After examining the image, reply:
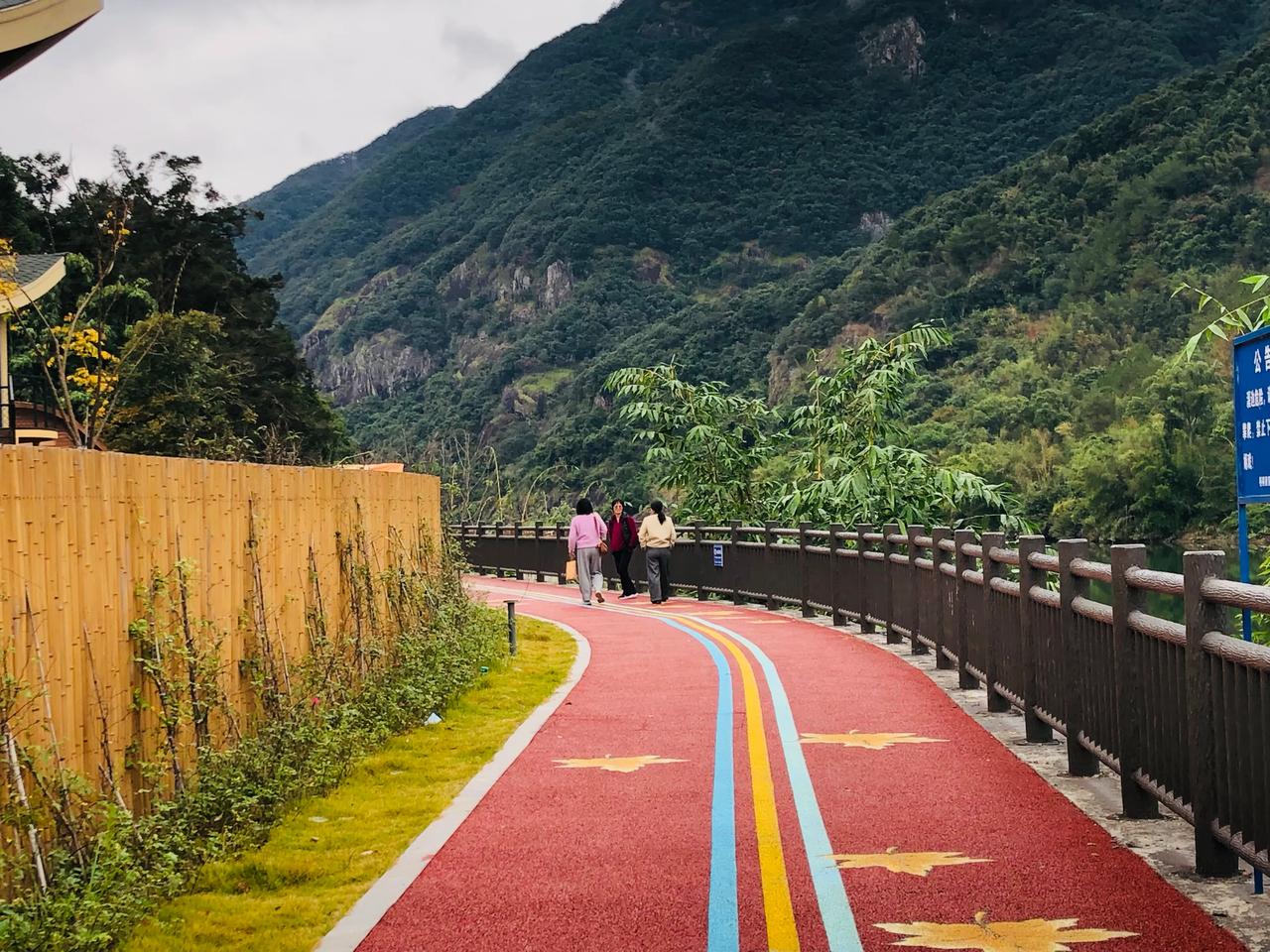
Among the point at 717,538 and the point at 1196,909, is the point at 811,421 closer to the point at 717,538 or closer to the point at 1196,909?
the point at 717,538

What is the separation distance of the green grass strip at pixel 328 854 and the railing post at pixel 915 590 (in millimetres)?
5282

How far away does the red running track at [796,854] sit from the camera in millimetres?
6078

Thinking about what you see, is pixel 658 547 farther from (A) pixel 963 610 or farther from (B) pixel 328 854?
(B) pixel 328 854

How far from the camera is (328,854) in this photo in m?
7.67

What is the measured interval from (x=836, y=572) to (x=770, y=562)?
3595 mm

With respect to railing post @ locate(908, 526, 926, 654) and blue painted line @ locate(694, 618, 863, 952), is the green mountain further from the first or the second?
blue painted line @ locate(694, 618, 863, 952)

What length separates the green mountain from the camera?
392ft

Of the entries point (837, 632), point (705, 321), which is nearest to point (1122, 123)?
point (705, 321)

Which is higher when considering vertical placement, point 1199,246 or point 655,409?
point 1199,246

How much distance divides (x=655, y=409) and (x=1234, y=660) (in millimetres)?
24002

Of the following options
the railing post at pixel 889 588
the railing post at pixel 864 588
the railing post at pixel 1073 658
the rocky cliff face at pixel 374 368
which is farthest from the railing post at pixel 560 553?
the rocky cliff face at pixel 374 368

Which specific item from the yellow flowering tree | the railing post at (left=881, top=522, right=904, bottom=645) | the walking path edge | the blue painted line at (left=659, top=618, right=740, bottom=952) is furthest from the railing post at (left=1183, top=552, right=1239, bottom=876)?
the yellow flowering tree

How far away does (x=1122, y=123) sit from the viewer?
387 feet

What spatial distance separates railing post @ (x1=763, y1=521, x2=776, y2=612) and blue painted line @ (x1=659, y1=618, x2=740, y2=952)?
36.9 ft
